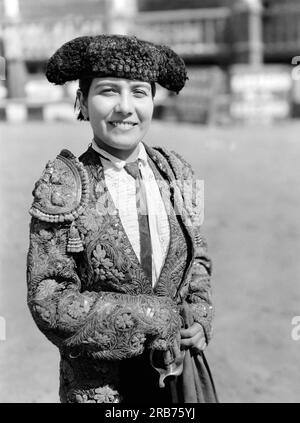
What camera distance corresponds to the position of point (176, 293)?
218cm

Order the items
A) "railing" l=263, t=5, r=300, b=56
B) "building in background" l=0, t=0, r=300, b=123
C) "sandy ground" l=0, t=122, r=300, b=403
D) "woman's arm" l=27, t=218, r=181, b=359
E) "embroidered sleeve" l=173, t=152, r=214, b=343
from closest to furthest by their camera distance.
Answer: "woman's arm" l=27, t=218, r=181, b=359 < "embroidered sleeve" l=173, t=152, r=214, b=343 < "sandy ground" l=0, t=122, r=300, b=403 < "building in background" l=0, t=0, r=300, b=123 < "railing" l=263, t=5, r=300, b=56

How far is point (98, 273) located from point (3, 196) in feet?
21.9

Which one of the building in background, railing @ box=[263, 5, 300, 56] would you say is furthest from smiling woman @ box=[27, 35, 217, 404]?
railing @ box=[263, 5, 300, 56]

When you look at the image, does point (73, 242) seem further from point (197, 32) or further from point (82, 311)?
point (197, 32)

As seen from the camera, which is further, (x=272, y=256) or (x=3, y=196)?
(x=3, y=196)

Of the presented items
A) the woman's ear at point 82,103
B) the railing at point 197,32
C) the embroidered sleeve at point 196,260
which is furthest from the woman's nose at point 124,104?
the railing at point 197,32

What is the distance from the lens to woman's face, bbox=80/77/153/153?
2051mm

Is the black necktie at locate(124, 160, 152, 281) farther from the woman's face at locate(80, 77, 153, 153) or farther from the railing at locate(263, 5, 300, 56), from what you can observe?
the railing at locate(263, 5, 300, 56)

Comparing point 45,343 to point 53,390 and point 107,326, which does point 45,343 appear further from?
point 107,326

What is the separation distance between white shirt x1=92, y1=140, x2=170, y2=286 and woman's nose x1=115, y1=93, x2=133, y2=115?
16cm

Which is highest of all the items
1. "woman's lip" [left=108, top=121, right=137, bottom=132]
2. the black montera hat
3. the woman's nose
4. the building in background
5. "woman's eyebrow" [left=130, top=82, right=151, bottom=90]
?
the building in background

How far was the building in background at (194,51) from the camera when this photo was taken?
47.2 feet

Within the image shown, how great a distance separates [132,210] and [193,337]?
17.2 inches

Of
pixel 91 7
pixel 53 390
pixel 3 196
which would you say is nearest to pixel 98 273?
pixel 53 390
